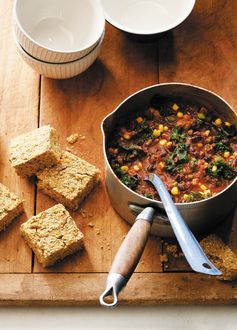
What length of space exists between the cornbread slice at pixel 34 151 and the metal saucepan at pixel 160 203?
0.24m

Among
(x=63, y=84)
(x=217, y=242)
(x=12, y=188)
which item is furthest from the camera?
(x=63, y=84)

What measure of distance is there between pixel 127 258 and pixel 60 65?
105 cm

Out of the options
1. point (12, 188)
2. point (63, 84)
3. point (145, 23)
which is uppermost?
point (145, 23)

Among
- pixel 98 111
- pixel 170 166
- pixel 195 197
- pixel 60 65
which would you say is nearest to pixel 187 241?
pixel 195 197

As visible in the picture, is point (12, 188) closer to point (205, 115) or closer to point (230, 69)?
point (205, 115)

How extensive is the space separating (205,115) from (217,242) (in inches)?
21.9

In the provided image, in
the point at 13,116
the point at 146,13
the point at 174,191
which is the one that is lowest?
the point at 13,116

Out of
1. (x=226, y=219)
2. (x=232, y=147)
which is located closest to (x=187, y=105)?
(x=232, y=147)

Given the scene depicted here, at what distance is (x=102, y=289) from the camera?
2.84 m

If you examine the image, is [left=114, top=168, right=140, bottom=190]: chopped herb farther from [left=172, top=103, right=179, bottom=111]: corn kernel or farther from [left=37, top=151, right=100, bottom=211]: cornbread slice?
Answer: [left=172, top=103, right=179, bottom=111]: corn kernel

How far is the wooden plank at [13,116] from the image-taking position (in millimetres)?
2916

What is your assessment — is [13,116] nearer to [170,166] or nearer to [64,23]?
[64,23]

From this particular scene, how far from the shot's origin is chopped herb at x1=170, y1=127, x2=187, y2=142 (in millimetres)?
2959

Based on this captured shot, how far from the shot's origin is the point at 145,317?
9.49 feet
